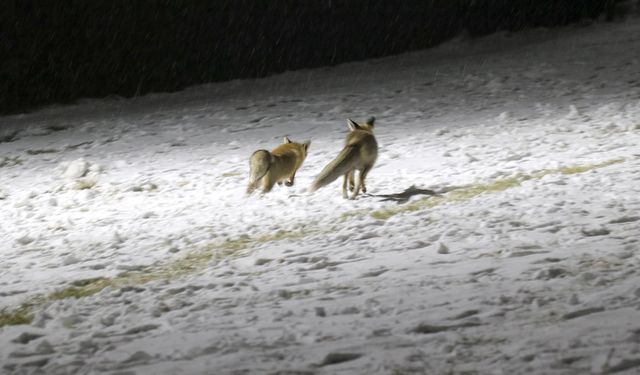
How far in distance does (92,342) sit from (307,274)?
3.18ft

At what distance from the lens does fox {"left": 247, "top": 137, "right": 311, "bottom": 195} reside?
5.06m

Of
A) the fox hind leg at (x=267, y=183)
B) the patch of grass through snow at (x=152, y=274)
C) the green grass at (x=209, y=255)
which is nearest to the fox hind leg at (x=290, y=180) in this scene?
the fox hind leg at (x=267, y=183)

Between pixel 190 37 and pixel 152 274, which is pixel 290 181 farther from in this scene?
pixel 190 37

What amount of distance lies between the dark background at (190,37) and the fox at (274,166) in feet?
16.9

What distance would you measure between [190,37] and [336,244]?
21.5 ft

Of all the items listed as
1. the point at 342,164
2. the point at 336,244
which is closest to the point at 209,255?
the point at 336,244

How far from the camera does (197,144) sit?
23.5 feet

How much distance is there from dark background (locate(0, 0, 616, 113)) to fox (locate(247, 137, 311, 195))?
514 centimetres

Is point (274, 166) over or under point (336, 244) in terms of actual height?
over

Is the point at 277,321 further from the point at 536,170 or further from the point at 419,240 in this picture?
the point at 536,170

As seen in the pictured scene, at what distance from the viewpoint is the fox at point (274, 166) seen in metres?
5.06

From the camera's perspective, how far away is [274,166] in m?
5.11

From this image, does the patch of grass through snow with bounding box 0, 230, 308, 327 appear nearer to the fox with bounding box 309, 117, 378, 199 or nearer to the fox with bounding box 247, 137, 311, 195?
the fox with bounding box 309, 117, 378, 199

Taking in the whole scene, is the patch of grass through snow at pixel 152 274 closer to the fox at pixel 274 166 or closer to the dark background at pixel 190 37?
the fox at pixel 274 166
